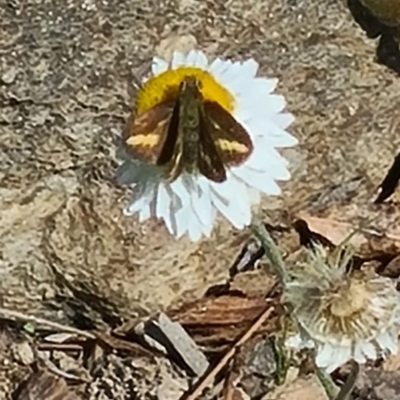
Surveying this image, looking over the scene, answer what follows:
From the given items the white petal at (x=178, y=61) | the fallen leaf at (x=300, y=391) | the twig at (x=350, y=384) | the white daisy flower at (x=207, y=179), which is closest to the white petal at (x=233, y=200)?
the white daisy flower at (x=207, y=179)

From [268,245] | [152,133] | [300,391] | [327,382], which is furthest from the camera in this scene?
[300,391]

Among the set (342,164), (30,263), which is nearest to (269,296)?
(342,164)

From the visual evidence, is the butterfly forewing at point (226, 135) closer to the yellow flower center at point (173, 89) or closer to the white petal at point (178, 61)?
the yellow flower center at point (173, 89)

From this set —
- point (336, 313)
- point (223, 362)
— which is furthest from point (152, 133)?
point (223, 362)

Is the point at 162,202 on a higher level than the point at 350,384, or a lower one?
higher

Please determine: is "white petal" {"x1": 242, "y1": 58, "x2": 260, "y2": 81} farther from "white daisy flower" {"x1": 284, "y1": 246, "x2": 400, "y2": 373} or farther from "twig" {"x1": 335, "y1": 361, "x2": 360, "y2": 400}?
"twig" {"x1": 335, "y1": 361, "x2": 360, "y2": 400}

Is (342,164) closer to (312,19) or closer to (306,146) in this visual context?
(306,146)

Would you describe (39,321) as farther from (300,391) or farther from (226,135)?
(226,135)
